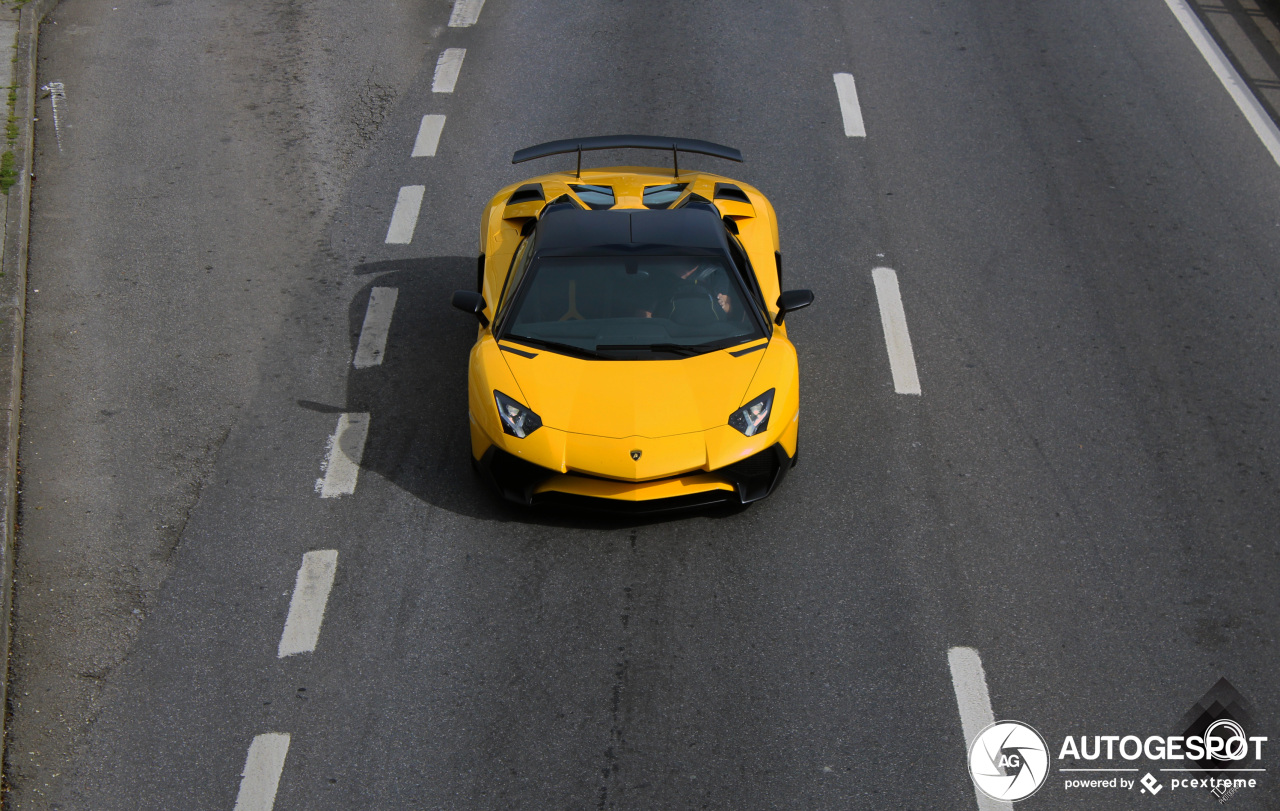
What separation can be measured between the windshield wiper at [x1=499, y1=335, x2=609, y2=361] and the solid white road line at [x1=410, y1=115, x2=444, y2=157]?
13.8 ft

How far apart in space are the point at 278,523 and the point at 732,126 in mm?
6140

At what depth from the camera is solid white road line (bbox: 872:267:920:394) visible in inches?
315

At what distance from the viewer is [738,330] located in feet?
22.7

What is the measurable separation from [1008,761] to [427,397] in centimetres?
433

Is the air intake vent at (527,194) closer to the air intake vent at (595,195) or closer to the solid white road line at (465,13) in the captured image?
the air intake vent at (595,195)

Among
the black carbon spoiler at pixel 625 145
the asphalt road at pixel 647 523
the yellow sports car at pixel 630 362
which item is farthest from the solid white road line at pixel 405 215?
the yellow sports car at pixel 630 362

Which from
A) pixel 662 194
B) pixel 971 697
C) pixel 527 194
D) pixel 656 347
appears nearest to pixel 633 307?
pixel 656 347

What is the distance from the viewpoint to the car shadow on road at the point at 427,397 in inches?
274

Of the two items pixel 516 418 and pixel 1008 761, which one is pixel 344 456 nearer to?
pixel 516 418

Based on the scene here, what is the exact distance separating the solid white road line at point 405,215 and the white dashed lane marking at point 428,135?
0.60 m

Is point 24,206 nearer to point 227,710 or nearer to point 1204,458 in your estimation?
point 227,710

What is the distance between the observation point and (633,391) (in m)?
6.52

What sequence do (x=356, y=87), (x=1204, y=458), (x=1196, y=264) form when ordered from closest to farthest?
(x=1204, y=458), (x=1196, y=264), (x=356, y=87)

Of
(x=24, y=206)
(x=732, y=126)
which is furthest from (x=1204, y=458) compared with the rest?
(x=24, y=206)
